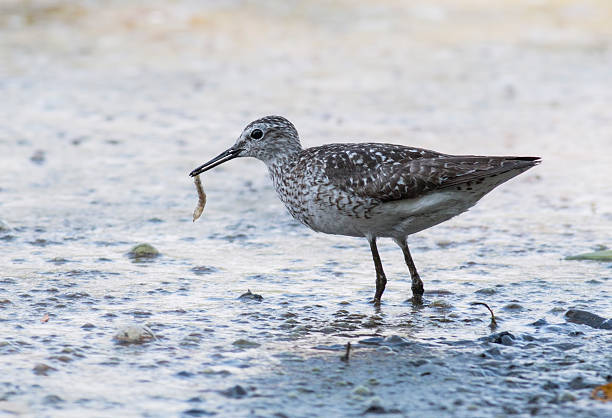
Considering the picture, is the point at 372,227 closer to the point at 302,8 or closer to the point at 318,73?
the point at 318,73

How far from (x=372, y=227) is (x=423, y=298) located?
61 centimetres

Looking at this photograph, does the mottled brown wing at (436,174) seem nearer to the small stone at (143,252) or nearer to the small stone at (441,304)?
the small stone at (441,304)

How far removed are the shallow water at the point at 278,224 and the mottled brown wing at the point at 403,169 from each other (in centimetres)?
79

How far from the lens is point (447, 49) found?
651 inches

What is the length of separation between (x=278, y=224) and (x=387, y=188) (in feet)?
7.49

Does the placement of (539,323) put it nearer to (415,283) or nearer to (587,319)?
(587,319)

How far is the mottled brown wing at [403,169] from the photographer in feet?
22.9

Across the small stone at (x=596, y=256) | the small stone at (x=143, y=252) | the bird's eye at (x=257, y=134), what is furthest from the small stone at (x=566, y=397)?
the small stone at (x=143, y=252)

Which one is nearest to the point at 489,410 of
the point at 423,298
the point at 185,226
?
the point at 423,298

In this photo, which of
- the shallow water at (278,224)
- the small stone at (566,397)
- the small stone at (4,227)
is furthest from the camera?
the small stone at (4,227)

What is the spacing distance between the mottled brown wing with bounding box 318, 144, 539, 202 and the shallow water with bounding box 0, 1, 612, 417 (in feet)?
2.59

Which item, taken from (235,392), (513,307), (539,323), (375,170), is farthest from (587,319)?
(235,392)

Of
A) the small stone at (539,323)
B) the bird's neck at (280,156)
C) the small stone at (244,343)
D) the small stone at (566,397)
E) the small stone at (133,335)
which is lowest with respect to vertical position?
the small stone at (566,397)

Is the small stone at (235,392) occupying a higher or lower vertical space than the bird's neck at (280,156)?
lower
